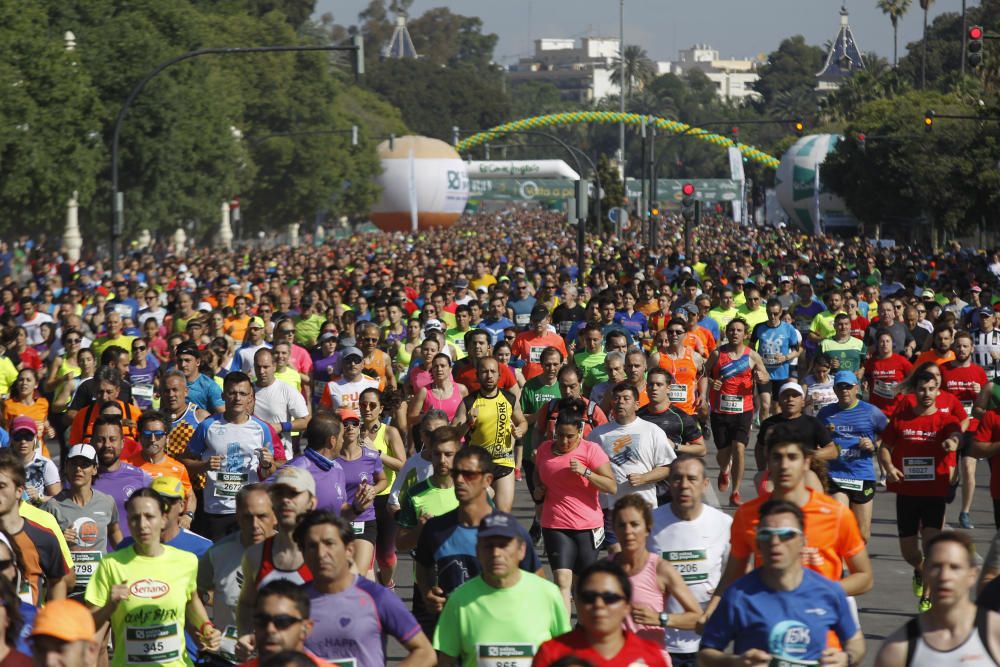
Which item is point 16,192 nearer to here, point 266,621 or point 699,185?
point 266,621

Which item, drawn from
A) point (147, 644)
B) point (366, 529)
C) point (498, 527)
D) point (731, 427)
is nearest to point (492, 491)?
point (366, 529)

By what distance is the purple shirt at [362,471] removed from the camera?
406 inches

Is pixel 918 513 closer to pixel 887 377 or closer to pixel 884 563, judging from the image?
pixel 884 563

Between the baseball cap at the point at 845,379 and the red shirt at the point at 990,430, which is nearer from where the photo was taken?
the red shirt at the point at 990,430

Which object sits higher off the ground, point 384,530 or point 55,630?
point 55,630

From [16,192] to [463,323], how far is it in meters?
24.3

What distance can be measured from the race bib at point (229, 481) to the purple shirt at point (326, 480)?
1.02 metres

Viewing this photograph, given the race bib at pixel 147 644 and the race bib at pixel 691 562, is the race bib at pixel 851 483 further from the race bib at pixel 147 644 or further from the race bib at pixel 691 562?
the race bib at pixel 147 644

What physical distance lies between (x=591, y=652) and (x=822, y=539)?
6.84 ft

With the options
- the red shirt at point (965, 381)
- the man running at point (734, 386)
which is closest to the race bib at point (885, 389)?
the red shirt at point (965, 381)

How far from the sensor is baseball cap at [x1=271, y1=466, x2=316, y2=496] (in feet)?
24.2

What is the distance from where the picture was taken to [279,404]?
12945 mm

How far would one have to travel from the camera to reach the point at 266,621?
5516mm

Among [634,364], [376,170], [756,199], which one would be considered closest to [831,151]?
[376,170]
